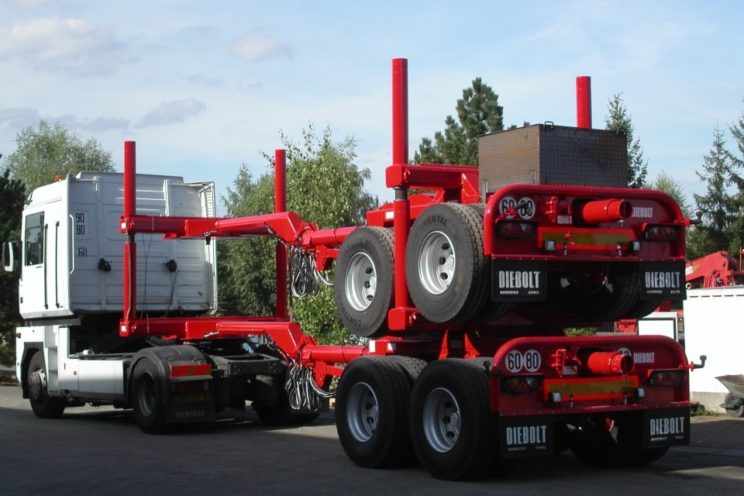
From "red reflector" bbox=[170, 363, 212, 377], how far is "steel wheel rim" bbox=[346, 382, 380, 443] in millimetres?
4299

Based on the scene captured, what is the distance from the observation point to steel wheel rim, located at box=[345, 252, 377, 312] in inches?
510

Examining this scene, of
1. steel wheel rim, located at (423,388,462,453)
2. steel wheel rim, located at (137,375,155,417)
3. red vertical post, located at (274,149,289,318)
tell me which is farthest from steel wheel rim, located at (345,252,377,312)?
red vertical post, located at (274,149,289,318)

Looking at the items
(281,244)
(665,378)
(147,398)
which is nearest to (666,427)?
(665,378)

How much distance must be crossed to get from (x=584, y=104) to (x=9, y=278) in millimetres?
23187

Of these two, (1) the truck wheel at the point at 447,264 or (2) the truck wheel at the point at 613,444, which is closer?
(1) the truck wheel at the point at 447,264

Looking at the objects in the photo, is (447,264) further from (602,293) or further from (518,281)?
(602,293)

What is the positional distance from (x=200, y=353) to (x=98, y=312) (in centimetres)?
263

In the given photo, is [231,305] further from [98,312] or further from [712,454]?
[712,454]

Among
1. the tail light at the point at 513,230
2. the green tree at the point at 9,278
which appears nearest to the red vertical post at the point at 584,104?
the tail light at the point at 513,230

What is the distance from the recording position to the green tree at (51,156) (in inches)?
2746

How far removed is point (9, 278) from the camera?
32500 millimetres

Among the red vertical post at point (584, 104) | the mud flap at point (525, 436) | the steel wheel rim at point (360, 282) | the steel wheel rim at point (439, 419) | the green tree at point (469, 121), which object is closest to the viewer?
the mud flap at point (525, 436)

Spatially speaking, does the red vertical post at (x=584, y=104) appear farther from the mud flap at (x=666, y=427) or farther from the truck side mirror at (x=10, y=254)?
the truck side mirror at (x=10, y=254)

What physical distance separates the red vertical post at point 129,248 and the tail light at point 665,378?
29.7 feet
